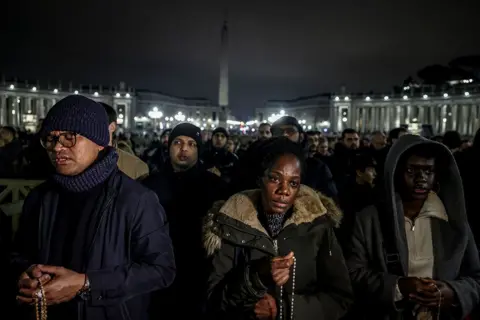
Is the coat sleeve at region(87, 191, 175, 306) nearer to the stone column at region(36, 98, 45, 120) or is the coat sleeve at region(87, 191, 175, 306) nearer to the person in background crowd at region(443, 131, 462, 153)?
the person in background crowd at region(443, 131, 462, 153)

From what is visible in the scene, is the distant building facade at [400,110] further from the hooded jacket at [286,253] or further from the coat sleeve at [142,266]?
the coat sleeve at [142,266]

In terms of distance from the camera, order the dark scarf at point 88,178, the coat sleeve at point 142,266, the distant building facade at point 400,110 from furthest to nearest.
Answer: the distant building facade at point 400,110 → the dark scarf at point 88,178 → the coat sleeve at point 142,266

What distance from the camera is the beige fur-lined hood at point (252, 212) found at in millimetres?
2699

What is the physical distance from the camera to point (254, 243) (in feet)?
8.66

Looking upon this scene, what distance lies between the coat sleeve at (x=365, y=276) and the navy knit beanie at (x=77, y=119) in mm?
1749

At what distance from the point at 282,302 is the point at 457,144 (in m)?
7.32

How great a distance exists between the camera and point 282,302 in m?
2.60

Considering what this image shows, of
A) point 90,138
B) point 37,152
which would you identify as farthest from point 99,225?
point 37,152

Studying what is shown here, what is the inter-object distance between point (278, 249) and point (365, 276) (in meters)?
0.67

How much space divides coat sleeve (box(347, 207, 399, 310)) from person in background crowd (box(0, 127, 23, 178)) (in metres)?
7.21

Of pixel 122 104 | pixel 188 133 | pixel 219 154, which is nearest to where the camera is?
pixel 188 133

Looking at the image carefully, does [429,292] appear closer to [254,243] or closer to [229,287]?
[254,243]

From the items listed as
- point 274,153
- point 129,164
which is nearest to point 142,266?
point 274,153

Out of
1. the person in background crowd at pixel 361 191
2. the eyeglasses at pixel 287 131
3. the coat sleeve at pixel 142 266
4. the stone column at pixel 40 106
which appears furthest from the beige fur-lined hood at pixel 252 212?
the stone column at pixel 40 106
